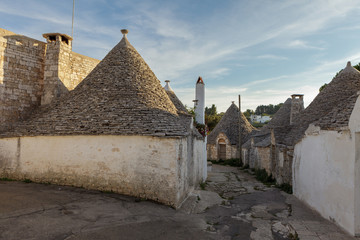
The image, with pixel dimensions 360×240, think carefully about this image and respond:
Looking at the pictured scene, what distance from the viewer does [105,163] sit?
317 inches

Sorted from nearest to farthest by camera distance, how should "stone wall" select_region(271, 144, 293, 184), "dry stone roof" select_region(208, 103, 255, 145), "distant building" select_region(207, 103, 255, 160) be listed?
"stone wall" select_region(271, 144, 293, 184), "distant building" select_region(207, 103, 255, 160), "dry stone roof" select_region(208, 103, 255, 145)

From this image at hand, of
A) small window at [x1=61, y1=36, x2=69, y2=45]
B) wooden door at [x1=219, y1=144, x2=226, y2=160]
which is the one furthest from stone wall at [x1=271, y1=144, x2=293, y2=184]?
wooden door at [x1=219, y1=144, x2=226, y2=160]

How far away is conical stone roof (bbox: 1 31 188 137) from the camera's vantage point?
26.4 ft

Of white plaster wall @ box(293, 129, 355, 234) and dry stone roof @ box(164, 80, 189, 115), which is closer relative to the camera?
white plaster wall @ box(293, 129, 355, 234)

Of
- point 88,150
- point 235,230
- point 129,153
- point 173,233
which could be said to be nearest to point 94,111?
point 88,150

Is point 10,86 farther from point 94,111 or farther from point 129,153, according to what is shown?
point 129,153

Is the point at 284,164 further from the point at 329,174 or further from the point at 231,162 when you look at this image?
the point at 231,162

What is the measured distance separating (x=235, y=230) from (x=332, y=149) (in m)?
3.51

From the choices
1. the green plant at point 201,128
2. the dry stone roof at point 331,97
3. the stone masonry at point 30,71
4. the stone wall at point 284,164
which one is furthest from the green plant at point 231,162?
the stone masonry at point 30,71

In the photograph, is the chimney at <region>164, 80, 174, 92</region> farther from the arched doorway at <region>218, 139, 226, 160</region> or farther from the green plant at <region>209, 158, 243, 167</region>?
the arched doorway at <region>218, 139, 226, 160</region>

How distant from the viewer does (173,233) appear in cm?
543

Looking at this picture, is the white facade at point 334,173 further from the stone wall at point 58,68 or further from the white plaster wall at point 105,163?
the stone wall at point 58,68

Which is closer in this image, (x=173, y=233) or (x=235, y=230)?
(x=173, y=233)

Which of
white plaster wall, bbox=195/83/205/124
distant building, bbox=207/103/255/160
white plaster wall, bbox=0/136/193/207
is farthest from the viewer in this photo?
distant building, bbox=207/103/255/160
